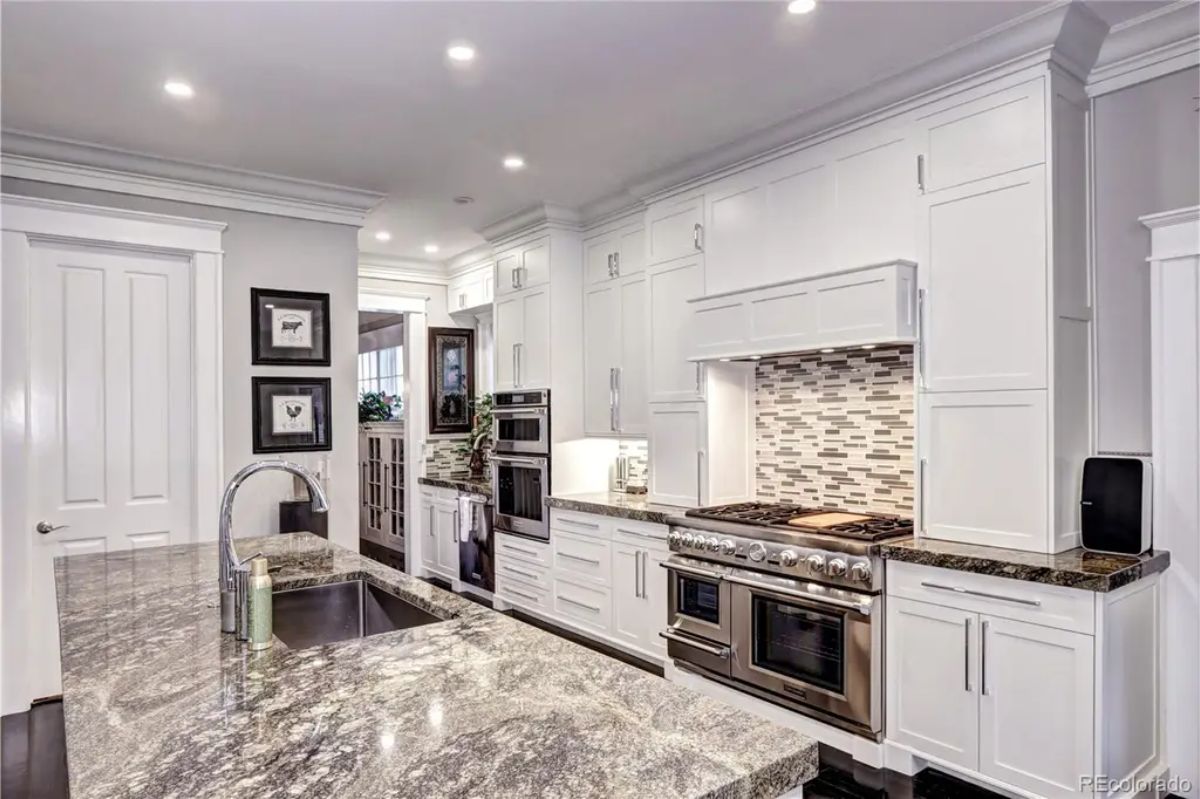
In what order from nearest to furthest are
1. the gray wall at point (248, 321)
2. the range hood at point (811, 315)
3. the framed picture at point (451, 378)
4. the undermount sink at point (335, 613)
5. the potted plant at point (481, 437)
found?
the undermount sink at point (335, 613) < the range hood at point (811, 315) < the gray wall at point (248, 321) < the potted plant at point (481, 437) < the framed picture at point (451, 378)

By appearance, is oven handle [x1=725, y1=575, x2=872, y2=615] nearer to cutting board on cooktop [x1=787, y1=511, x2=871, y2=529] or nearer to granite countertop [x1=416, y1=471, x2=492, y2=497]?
cutting board on cooktop [x1=787, y1=511, x2=871, y2=529]

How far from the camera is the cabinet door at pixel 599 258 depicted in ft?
15.8

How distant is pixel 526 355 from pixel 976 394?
3.11m

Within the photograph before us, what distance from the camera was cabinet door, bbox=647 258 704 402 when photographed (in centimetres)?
397

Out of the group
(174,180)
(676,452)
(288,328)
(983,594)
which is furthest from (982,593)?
(174,180)

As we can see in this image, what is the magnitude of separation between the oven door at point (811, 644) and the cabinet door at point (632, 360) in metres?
1.47

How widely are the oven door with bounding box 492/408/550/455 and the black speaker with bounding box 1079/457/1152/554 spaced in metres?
3.06

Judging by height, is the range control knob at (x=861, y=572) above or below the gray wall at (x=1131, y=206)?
below

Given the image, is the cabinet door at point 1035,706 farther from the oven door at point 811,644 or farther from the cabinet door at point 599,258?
the cabinet door at point 599,258

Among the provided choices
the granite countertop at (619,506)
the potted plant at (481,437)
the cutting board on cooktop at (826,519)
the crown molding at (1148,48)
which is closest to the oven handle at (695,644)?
the granite countertop at (619,506)

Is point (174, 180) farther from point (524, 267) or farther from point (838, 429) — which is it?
point (838, 429)

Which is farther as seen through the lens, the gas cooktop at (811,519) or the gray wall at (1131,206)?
the gas cooktop at (811,519)

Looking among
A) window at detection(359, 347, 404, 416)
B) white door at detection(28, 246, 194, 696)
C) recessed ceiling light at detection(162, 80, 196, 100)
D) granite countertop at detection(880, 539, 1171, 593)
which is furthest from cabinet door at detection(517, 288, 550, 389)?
window at detection(359, 347, 404, 416)

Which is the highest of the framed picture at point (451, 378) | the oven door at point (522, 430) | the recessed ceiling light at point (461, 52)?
the recessed ceiling light at point (461, 52)
